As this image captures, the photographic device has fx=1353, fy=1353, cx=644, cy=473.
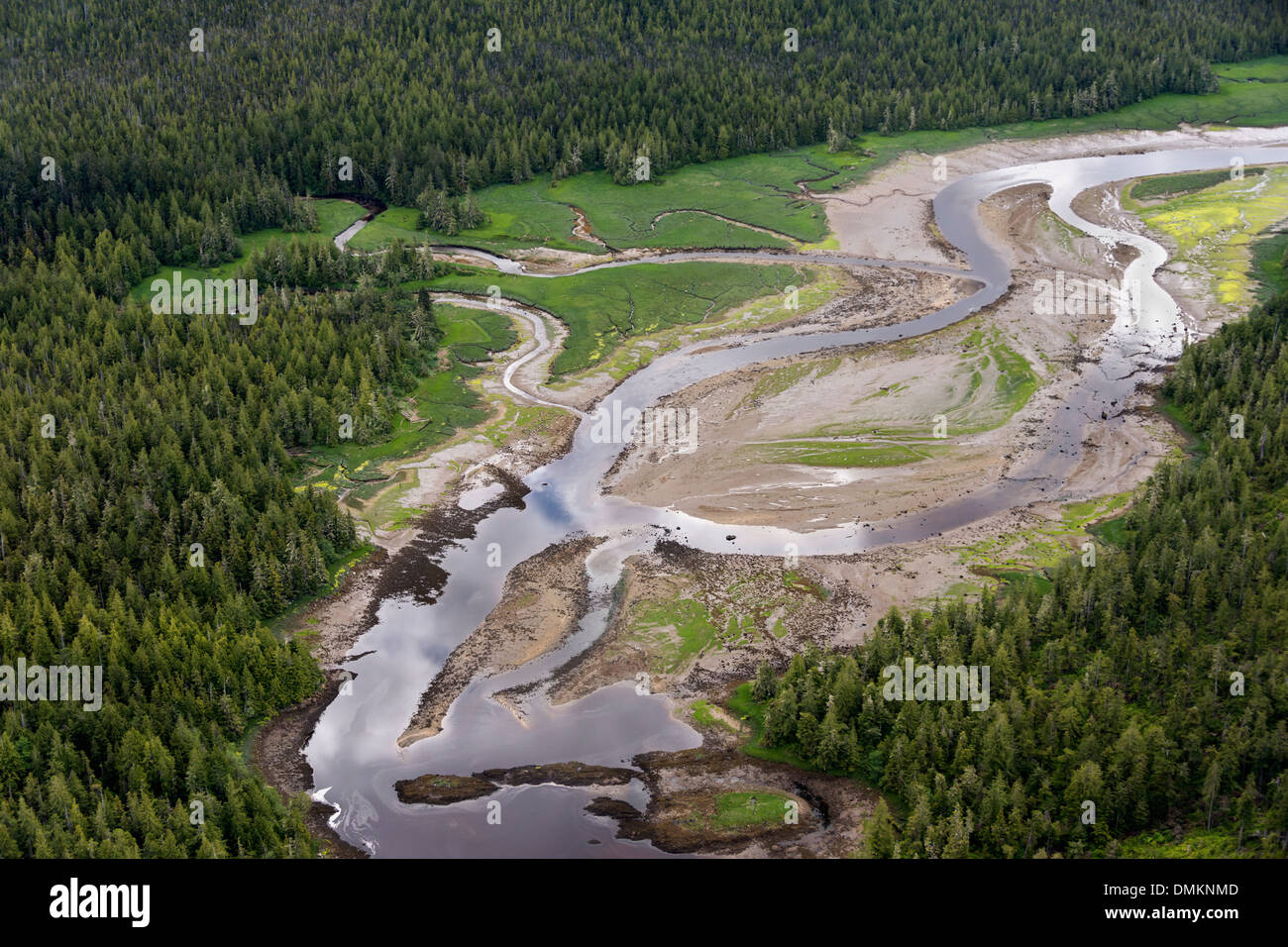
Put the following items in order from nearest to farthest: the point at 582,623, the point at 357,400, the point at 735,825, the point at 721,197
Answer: the point at 735,825, the point at 582,623, the point at 357,400, the point at 721,197

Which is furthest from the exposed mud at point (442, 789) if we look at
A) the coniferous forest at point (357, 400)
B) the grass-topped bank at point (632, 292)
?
the grass-topped bank at point (632, 292)

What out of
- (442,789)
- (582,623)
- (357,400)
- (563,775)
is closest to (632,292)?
(357,400)

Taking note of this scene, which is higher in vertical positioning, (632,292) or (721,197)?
(721,197)

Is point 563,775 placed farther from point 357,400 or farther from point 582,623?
point 357,400

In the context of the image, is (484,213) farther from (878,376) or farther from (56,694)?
(56,694)

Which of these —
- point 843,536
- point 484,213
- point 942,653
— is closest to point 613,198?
point 484,213

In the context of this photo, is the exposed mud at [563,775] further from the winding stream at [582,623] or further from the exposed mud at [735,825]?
the exposed mud at [735,825]
